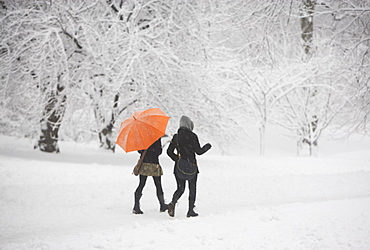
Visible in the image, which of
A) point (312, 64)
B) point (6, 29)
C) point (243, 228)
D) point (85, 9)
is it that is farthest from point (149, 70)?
point (312, 64)

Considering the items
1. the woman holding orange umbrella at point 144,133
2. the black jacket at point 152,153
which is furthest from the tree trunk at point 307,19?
the black jacket at point 152,153

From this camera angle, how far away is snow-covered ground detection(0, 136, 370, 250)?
4.86 meters

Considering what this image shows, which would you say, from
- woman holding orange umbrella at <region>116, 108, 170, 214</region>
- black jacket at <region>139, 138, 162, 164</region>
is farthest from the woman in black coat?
black jacket at <region>139, 138, 162, 164</region>

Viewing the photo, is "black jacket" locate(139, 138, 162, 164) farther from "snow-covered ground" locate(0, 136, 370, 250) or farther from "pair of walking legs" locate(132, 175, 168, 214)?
"snow-covered ground" locate(0, 136, 370, 250)

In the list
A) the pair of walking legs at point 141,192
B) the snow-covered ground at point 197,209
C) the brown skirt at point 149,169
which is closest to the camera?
the snow-covered ground at point 197,209

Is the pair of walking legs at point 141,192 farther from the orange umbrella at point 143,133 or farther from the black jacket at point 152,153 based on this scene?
the orange umbrella at point 143,133

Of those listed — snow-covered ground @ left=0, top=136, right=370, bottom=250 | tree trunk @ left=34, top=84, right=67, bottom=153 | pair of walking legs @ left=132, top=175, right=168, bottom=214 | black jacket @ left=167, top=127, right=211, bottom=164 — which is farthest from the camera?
tree trunk @ left=34, top=84, right=67, bottom=153

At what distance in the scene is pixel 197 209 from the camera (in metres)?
7.55

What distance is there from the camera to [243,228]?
5.35m

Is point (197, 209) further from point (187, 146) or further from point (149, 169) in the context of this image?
point (187, 146)

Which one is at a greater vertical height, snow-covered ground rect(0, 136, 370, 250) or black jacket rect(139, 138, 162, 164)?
black jacket rect(139, 138, 162, 164)

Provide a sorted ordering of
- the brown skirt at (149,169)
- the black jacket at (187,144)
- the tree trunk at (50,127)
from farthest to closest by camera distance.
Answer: the tree trunk at (50,127)
the brown skirt at (149,169)
the black jacket at (187,144)

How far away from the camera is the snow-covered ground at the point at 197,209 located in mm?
4855

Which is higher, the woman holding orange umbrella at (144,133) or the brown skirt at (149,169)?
the woman holding orange umbrella at (144,133)
